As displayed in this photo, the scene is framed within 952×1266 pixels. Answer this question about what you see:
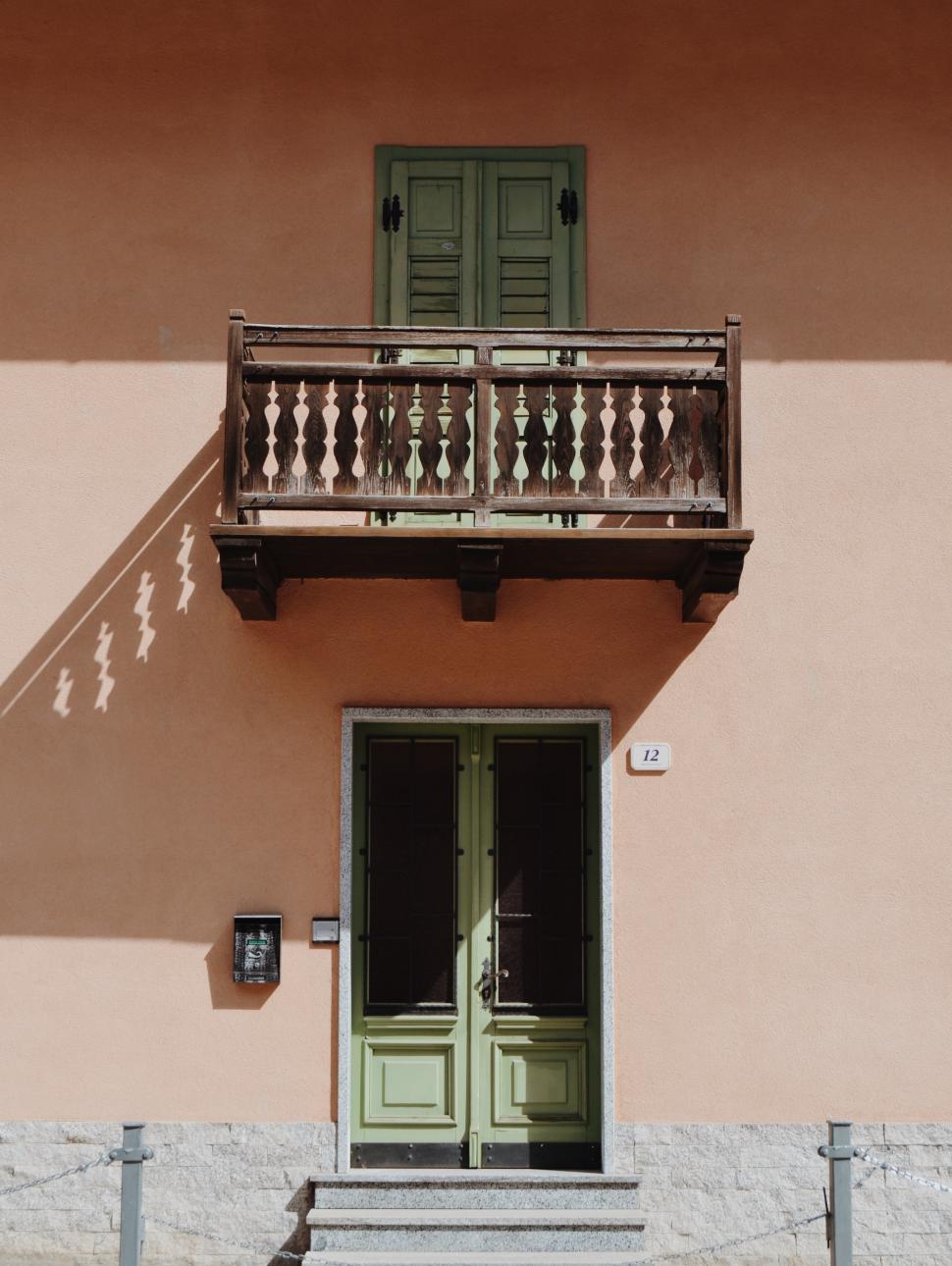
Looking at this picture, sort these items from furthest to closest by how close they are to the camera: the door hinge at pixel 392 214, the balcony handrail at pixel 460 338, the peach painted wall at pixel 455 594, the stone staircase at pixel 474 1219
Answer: the door hinge at pixel 392 214 < the peach painted wall at pixel 455 594 < the balcony handrail at pixel 460 338 < the stone staircase at pixel 474 1219

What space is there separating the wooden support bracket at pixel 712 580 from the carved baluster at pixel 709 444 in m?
0.32

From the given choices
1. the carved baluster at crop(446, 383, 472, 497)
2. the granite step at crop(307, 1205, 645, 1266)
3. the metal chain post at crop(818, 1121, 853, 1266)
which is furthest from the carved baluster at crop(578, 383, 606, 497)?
the granite step at crop(307, 1205, 645, 1266)

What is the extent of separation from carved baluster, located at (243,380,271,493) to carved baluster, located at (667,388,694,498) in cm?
218

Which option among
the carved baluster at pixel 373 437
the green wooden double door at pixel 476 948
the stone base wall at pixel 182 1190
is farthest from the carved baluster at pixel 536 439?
the stone base wall at pixel 182 1190

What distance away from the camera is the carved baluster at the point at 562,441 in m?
6.51

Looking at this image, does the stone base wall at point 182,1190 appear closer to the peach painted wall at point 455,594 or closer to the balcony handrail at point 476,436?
the peach painted wall at point 455,594

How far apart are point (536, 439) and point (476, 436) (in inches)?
13.0

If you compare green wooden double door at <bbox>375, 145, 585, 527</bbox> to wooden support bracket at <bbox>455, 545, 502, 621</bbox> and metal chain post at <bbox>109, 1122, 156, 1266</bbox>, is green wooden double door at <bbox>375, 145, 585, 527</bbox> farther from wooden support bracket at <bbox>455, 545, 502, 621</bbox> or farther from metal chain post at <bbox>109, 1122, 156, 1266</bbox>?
metal chain post at <bbox>109, 1122, 156, 1266</bbox>

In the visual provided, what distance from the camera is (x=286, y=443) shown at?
21.5 ft

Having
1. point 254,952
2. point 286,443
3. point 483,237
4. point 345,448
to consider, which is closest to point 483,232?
point 483,237

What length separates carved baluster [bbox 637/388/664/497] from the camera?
6.50 m

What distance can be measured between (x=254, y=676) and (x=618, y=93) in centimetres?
418

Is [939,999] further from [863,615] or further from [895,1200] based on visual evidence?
[863,615]

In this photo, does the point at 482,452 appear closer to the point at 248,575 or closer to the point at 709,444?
the point at 709,444
